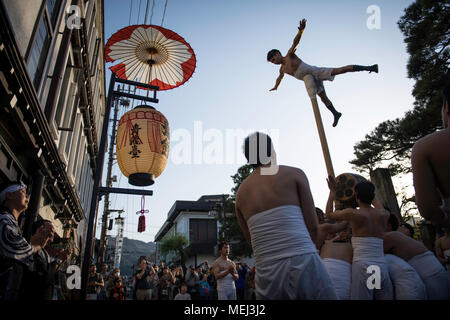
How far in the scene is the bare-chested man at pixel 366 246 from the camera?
305 centimetres

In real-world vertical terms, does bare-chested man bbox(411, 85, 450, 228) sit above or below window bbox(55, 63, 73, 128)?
below

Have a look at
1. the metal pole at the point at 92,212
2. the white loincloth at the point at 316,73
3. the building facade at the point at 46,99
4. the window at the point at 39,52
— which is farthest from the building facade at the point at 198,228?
the white loincloth at the point at 316,73

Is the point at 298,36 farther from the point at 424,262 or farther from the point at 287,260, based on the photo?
the point at 287,260

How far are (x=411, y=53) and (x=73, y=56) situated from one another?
14.3 m

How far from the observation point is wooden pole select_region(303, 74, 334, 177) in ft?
14.6

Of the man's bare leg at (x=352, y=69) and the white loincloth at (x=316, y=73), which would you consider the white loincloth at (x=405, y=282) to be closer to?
the man's bare leg at (x=352, y=69)

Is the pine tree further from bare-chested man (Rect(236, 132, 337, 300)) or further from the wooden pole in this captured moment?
bare-chested man (Rect(236, 132, 337, 300))

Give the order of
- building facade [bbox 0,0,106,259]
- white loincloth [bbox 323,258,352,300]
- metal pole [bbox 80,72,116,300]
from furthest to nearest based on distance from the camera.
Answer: building facade [bbox 0,0,106,259] < metal pole [bbox 80,72,116,300] < white loincloth [bbox 323,258,352,300]

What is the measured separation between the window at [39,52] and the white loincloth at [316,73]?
5376mm

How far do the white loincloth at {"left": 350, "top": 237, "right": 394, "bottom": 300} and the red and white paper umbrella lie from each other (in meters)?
4.95

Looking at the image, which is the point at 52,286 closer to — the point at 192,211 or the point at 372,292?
the point at 372,292

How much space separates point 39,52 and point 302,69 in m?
5.95

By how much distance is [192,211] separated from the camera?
34.7 m

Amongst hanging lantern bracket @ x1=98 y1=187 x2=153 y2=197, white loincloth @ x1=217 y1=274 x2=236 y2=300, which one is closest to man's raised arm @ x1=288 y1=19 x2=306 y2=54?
hanging lantern bracket @ x1=98 y1=187 x2=153 y2=197
